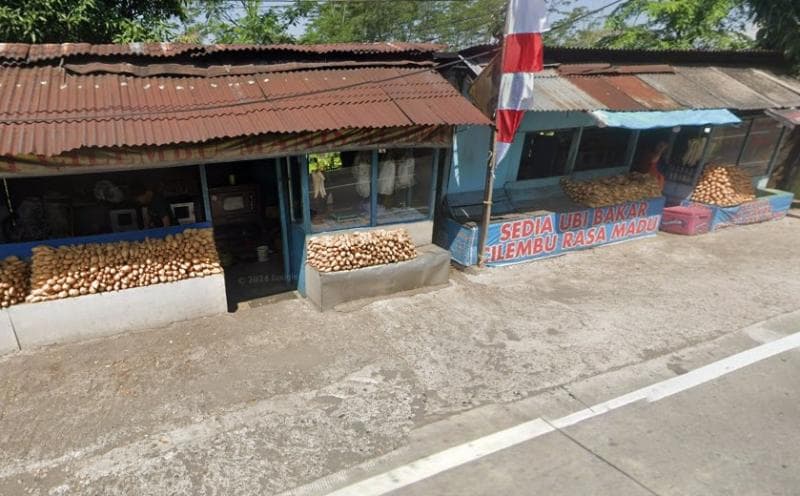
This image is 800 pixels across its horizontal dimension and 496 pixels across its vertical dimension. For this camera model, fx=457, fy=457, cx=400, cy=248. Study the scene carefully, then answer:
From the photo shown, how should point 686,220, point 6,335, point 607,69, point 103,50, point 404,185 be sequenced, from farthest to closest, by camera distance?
point 686,220
point 607,69
point 404,185
point 103,50
point 6,335

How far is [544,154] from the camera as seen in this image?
11.0m

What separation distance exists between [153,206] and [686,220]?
1208cm

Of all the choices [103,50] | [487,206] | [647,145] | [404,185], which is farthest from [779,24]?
[103,50]

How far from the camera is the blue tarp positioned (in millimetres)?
9047

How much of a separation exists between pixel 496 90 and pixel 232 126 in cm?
460

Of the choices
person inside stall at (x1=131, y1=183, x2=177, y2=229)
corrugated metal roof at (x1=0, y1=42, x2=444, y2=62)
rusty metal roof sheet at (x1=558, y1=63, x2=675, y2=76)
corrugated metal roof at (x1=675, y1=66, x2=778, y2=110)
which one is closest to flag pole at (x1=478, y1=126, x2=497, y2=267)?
corrugated metal roof at (x1=0, y1=42, x2=444, y2=62)

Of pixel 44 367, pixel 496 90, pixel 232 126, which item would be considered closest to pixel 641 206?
pixel 496 90

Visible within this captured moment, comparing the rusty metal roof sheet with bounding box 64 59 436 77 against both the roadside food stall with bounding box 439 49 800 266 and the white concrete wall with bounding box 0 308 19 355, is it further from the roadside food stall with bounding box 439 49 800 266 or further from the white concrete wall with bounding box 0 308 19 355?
the white concrete wall with bounding box 0 308 19 355

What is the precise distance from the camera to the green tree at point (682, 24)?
1488 cm

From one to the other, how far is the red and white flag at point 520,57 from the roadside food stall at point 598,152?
0.38 metres

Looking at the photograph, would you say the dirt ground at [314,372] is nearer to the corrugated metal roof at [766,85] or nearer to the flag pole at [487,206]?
the flag pole at [487,206]

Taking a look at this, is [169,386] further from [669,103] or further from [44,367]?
[669,103]

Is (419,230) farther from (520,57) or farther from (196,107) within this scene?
(196,107)

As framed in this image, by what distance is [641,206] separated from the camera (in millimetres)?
11117
